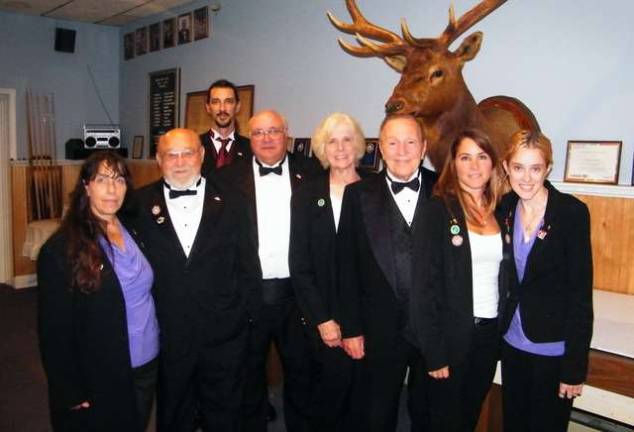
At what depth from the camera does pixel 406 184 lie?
6.36 ft

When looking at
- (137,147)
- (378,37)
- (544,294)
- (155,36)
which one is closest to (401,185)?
(544,294)

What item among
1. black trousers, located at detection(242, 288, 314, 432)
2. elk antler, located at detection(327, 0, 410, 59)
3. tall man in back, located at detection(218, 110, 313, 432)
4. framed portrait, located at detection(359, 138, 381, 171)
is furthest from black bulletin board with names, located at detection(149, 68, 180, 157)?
black trousers, located at detection(242, 288, 314, 432)

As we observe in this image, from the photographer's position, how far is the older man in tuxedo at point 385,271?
1.86 m

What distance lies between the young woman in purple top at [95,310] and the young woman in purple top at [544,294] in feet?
4.16

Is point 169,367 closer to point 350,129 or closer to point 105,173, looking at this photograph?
point 105,173

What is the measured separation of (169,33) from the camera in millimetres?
5301

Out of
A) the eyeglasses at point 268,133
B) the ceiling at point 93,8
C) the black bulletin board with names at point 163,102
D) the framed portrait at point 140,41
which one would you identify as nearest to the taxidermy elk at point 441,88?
→ the eyeglasses at point 268,133

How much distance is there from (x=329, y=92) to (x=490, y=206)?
226 cm

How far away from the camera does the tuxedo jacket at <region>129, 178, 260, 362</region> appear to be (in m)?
2.06

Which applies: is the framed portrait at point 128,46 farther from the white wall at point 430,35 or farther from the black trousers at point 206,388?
the black trousers at point 206,388

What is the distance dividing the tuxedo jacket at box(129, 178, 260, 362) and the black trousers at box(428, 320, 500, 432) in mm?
841

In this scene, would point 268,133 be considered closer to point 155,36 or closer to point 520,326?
point 520,326

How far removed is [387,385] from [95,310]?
3.35 feet

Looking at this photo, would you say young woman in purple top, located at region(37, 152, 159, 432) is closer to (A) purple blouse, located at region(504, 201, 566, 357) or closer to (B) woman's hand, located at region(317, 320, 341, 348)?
(B) woman's hand, located at region(317, 320, 341, 348)
